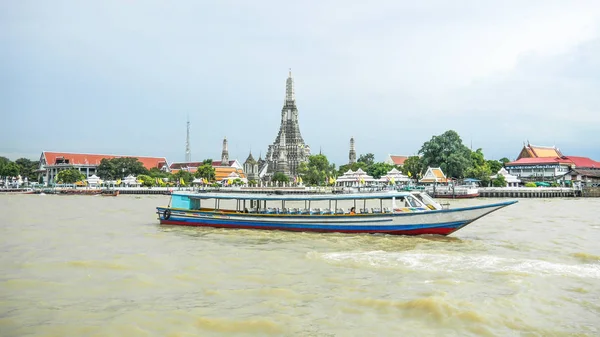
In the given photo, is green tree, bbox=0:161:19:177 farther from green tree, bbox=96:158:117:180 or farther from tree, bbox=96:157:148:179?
green tree, bbox=96:158:117:180

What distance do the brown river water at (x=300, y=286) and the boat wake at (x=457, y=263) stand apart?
0.03m

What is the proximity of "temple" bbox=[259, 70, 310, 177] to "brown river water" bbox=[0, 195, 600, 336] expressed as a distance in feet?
239

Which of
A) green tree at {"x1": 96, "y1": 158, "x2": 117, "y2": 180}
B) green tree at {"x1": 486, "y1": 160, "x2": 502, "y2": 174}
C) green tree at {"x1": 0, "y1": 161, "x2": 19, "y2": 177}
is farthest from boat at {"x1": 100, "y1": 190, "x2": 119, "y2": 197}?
green tree at {"x1": 486, "y1": 160, "x2": 502, "y2": 174}

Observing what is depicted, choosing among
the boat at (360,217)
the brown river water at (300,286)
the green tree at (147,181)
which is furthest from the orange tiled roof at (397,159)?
the brown river water at (300,286)

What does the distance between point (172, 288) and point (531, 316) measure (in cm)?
641

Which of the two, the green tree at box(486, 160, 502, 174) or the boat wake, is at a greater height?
the green tree at box(486, 160, 502, 174)

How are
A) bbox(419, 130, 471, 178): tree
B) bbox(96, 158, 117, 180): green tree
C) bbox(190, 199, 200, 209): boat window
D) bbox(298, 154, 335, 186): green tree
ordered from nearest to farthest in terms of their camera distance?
1. bbox(190, 199, 200, 209): boat window
2. bbox(419, 130, 471, 178): tree
3. bbox(298, 154, 335, 186): green tree
4. bbox(96, 158, 117, 180): green tree

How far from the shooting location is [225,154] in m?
110

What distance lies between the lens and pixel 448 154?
196 feet

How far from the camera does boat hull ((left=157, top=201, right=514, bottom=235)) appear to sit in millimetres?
15250

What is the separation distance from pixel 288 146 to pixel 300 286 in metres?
86.4

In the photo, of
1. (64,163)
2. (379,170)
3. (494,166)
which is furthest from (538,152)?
(64,163)

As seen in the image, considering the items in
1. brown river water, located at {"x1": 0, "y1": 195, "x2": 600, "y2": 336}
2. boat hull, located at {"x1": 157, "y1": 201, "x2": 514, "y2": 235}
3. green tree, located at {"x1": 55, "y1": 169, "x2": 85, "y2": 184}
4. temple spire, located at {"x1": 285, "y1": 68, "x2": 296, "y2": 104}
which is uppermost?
temple spire, located at {"x1": 285, "y1": 68, "x2": 296, "y2": 104}

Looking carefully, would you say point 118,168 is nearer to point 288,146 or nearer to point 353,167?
point 288,146
